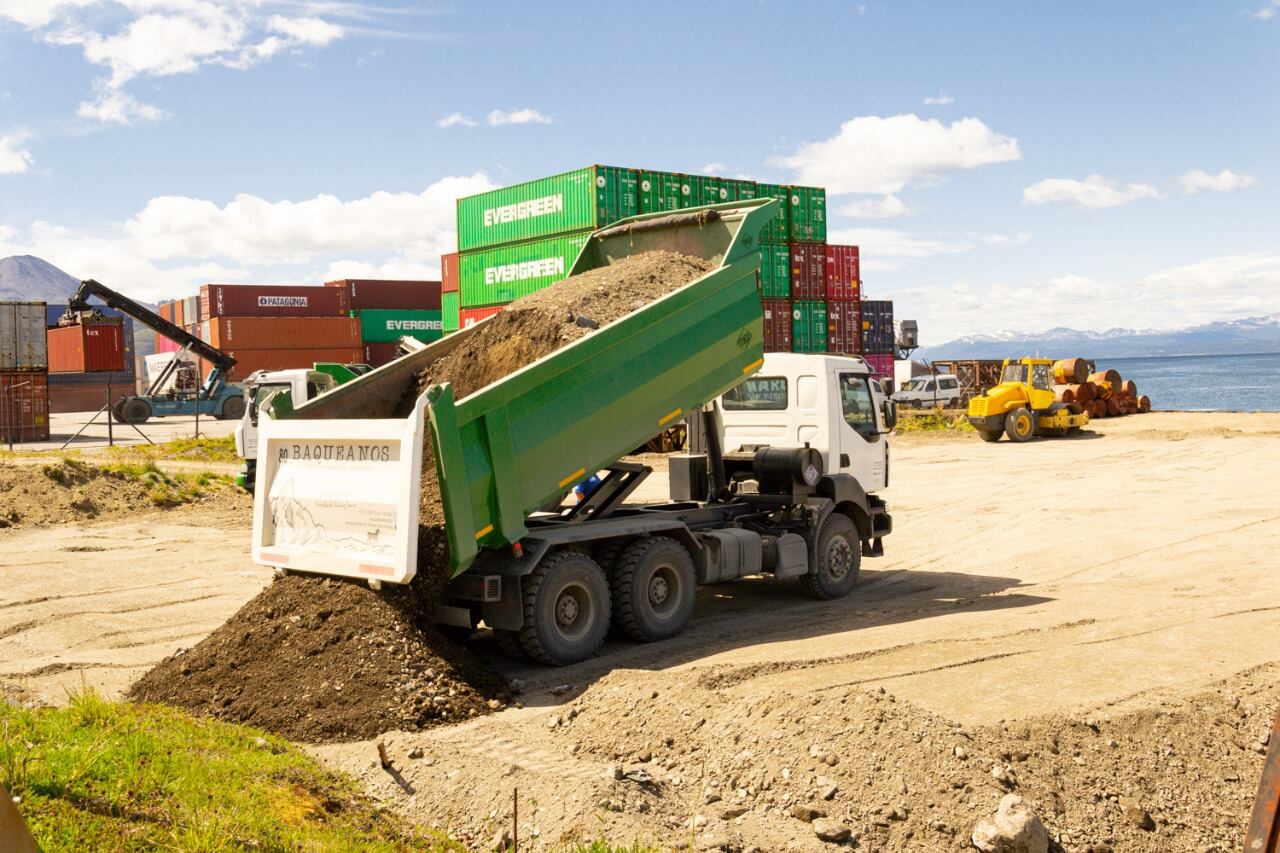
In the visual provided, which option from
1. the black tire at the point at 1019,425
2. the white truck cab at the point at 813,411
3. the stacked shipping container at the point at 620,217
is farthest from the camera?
the stacked shipping container at the point at 620,217

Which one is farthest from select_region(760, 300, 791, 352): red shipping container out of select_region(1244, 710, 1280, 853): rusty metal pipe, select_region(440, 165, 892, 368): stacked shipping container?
select_region(1244, 710, 1280, 853): rusty metal pipe

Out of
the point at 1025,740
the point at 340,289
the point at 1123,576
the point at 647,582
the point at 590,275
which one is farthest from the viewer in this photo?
the point at 340,289

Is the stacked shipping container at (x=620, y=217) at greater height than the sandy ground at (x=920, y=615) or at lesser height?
greater

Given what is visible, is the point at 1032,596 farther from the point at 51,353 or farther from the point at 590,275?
the point at 51,353

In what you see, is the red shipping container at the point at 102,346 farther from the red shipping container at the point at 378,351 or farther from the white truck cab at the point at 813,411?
the white truck cab at the point at 813,411

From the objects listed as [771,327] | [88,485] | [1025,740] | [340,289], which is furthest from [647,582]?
[340,289]

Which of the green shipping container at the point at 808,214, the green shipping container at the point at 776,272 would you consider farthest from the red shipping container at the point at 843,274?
the green shipping container at the point at 776,272

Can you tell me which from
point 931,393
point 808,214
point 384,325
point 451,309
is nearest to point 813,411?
point 808,214

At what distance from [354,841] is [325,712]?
2.20m

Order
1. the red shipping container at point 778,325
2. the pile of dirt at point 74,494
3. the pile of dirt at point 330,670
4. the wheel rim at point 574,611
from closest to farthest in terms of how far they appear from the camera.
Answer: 1. the pile of dirt at point 330,670
2. the wheel rim at point 574,611
3. the pile of dirt at point 74,494
4. the red shipping container at point 778,325

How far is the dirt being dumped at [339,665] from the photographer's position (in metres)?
7.41

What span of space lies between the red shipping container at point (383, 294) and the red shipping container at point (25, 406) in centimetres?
2993

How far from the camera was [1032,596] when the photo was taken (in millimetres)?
11523

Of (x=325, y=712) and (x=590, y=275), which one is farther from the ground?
(x=590, y=275)
